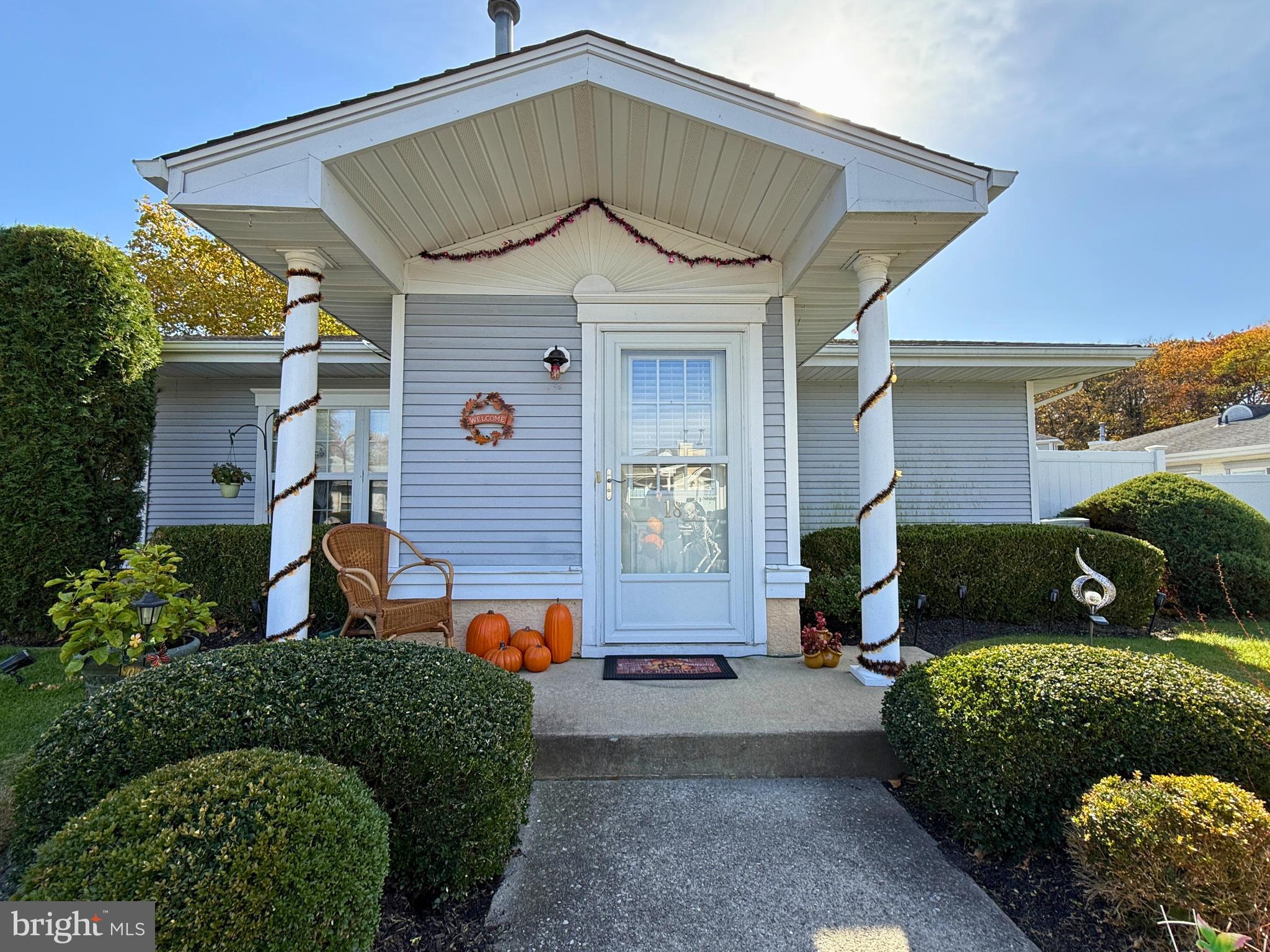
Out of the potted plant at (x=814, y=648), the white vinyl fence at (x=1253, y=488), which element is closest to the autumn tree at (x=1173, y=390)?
the white vinyl fence at (x=1253, y=488)

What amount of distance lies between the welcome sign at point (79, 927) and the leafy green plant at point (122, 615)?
1.92m

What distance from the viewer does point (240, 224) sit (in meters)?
2.90

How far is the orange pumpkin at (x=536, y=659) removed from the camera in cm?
334

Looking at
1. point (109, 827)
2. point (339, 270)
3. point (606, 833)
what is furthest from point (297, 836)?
point (339, 270)

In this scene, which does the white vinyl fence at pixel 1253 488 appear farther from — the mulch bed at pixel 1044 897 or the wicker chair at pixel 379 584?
the wicker chair at pixel 379 584

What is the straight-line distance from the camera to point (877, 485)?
321cm

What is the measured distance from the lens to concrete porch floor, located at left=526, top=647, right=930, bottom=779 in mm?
2402

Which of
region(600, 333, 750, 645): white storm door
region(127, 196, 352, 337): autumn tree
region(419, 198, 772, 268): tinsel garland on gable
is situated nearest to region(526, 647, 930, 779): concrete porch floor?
region(600, 333, 750, 645): white storm door

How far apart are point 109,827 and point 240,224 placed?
282 centimetres

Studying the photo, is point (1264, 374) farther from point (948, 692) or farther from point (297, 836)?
point (297, 836)

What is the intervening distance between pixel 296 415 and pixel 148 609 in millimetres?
1165

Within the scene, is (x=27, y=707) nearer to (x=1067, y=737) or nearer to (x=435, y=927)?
(x=435, y=927)

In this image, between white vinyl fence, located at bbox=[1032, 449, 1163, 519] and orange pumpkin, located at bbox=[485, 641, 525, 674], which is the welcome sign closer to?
orange pumpkin, located at bbox=[485, 641, 525, 674]

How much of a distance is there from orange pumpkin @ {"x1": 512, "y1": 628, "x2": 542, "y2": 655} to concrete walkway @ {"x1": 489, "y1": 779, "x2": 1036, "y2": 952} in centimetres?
115
